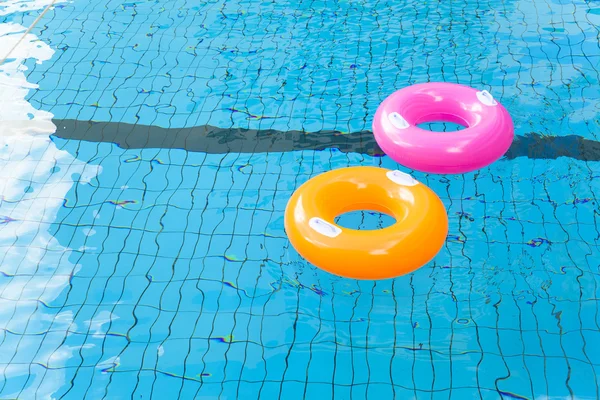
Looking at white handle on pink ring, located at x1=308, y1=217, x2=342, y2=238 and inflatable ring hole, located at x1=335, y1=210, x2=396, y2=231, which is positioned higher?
white handle on pink ring, located at x1=308, y1=217, x2=342, y2=238

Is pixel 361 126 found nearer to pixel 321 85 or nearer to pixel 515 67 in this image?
pixel 321 85

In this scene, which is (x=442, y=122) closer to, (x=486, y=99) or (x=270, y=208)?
(x=486, y=99)

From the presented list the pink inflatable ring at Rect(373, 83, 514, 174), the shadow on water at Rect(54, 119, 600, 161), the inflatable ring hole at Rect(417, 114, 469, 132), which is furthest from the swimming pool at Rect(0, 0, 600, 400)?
the inflatable ring hole at Rect(417, 114, 469, 132)

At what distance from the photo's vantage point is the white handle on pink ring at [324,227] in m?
3.08

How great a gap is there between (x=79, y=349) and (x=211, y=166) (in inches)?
61.9

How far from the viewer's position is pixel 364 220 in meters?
3.70

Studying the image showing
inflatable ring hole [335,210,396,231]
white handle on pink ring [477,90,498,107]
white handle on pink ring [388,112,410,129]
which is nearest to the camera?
inflatable ring hole [335,210,396,231]

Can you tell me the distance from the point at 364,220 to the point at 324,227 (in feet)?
2.11

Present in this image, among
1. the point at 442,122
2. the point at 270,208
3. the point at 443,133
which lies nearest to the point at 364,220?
the point at 270,208

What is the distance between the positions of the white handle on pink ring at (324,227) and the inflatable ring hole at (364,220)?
1.79 feet

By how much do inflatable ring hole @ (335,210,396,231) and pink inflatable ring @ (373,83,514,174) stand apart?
38 centimetres

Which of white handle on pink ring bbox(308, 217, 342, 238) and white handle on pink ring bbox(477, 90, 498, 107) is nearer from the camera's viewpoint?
white handle on pink ring bbox(308, 217, 342, 238)

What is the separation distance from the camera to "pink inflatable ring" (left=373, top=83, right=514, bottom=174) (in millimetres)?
3688

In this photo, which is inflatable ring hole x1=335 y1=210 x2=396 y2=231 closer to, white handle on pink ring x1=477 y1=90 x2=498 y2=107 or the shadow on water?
the shadow on water
